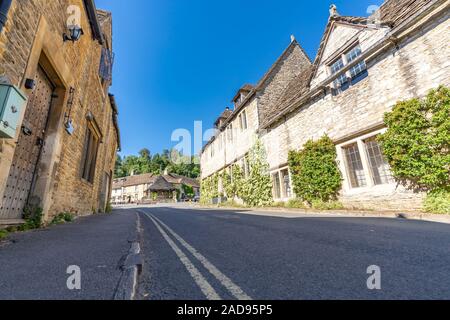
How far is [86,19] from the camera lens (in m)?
6.94

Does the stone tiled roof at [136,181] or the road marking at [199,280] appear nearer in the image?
the road marking at [199,280]

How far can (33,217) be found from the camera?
4.38 meters

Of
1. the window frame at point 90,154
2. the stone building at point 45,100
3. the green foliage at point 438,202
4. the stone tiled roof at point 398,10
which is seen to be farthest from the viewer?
the window frame at point 90,154

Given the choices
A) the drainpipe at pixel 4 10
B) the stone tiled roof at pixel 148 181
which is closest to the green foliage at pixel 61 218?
the drainpipe at pixel 4 10

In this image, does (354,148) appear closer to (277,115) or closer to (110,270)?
(277,115)

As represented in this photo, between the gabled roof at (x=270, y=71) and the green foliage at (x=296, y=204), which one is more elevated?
the gabled roof at (x=270, y=71)

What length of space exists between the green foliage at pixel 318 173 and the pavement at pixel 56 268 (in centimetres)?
877

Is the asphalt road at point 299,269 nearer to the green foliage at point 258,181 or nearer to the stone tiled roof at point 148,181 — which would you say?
the green foliage at point 258,181

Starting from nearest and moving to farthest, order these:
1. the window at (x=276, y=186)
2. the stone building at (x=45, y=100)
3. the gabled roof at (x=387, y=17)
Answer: the stone building at (x=45, y=100)
the gabled roof at (x=387, y=17)
the window at (x=276, y=186)

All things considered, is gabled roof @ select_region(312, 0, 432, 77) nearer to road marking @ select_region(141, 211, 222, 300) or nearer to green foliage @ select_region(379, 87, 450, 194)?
green foliage @ select_region(379, 87, 450, 194)

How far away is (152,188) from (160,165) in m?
28.4

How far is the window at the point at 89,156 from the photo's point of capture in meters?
8.34

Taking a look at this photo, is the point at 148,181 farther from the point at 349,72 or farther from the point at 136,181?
the point at 349,72

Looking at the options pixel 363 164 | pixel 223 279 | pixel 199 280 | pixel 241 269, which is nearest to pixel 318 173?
pixel 363 164
